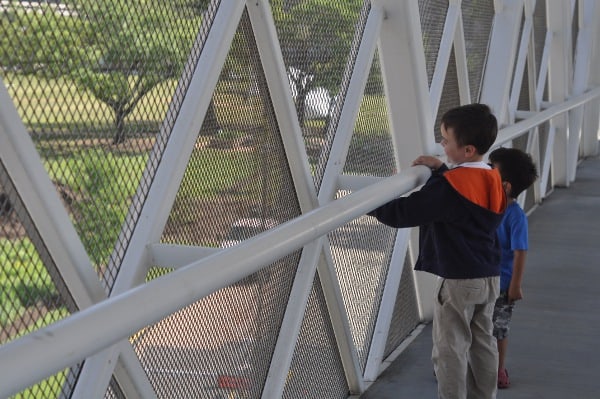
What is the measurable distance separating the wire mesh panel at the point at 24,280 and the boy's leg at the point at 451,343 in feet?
6.06

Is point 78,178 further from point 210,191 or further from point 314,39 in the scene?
point 314,39

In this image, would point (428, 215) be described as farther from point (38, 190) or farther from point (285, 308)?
point (38, 190)

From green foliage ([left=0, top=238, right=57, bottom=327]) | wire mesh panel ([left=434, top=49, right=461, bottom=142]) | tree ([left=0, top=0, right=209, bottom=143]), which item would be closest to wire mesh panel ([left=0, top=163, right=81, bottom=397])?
green foliage ([left=0, top=238, right=57, bottom=327])

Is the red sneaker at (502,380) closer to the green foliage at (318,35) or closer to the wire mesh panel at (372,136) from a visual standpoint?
the wire mesh panel at (372,136)

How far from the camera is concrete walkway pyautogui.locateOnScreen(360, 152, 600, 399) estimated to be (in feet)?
16.3

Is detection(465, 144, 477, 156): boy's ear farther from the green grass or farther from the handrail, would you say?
the green grass

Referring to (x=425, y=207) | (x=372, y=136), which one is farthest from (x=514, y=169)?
(x=425, y=207)

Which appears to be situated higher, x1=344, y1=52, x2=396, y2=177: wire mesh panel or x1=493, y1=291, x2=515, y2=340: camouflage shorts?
x1=344, y1=52, x2=396, y2=177: wire mesh panel

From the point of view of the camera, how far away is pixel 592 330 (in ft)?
19.8

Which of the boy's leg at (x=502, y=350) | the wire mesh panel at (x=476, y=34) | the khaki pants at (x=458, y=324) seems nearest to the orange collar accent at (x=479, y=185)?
the khaki pants at (x=458, y=324)

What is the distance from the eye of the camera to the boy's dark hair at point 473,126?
12.4 ft

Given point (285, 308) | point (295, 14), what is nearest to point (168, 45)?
point (295, 14)

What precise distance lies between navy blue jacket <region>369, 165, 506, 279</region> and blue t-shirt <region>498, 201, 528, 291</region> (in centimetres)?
81

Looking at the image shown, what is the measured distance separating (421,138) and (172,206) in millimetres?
2277
